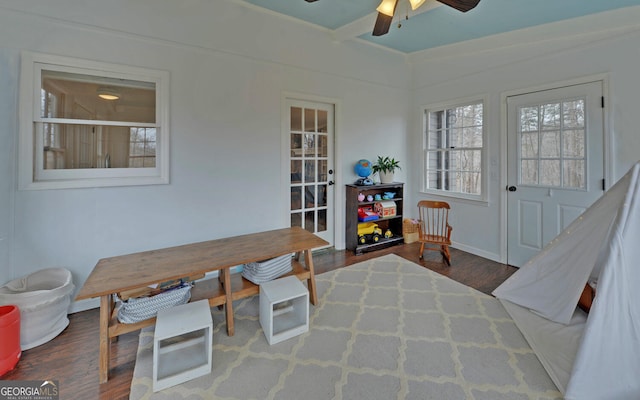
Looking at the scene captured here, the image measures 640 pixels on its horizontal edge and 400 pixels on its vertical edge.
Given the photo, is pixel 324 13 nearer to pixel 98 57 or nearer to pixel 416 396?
pixel 98 57

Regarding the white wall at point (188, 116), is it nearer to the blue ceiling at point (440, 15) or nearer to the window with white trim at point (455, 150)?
the blue ceiling at point (440, 15)

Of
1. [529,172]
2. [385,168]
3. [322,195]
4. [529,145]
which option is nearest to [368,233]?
[322,195]

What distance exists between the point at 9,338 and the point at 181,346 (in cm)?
100

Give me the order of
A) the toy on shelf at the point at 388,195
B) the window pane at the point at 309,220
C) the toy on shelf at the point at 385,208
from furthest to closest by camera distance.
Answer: the toy on shelf at the point at 388,195 → the toy on shelf at the point at 385,208 → the window pane at the point at 309,220

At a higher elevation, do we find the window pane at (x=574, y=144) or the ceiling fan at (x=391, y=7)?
the ceiling fan at (x=391, y=7)

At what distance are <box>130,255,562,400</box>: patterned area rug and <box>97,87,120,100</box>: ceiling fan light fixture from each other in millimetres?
2050

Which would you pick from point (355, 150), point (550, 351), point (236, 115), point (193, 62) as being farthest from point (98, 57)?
point (550, 351)

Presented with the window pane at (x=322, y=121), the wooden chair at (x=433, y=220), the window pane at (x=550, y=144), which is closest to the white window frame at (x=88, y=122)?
the window pane at (x=322, y=121)

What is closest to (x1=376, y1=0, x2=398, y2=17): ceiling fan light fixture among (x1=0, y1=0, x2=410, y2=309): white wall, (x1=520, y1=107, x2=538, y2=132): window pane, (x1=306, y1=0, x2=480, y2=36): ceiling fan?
(x1=306, y1=0, x2=480, y2=36): ceiling fan

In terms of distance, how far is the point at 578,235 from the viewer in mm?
2105

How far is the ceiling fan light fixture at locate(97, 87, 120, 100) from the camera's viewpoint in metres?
2.53

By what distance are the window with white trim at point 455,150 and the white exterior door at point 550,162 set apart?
420 mm

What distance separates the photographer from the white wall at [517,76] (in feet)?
8.71

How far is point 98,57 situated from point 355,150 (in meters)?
2.99
